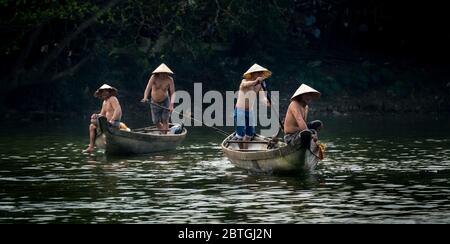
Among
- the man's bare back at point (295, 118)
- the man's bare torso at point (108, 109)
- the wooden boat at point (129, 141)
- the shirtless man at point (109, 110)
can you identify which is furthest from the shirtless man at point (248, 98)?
the man's bare torso at point (108, 109)

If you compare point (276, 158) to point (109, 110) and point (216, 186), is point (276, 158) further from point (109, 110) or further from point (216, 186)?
point (109, 110)

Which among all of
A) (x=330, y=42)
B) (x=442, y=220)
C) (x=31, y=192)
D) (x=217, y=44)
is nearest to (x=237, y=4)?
(x=217, y=44)

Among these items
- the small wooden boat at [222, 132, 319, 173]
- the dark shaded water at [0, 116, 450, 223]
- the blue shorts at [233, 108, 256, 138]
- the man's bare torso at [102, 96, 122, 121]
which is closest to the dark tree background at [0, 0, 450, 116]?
the dark shaded water at [0, 116, 450, 223]

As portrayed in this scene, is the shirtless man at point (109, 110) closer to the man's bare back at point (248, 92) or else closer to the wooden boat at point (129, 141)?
the wooden boat at point (129, 141)

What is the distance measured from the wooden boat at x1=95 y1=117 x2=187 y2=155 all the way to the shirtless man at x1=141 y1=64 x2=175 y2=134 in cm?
111

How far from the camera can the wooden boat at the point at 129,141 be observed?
82.6ft

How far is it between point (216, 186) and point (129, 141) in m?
5.39

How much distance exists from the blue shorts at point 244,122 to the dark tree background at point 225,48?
35.0ft

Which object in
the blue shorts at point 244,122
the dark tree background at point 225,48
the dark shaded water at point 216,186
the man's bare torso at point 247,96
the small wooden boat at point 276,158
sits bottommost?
the dark shaded water at point 216,186

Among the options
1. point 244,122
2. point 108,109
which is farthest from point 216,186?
point 108,109

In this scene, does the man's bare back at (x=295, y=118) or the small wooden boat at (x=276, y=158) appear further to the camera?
the man's bare back at (x=295, y=118)
